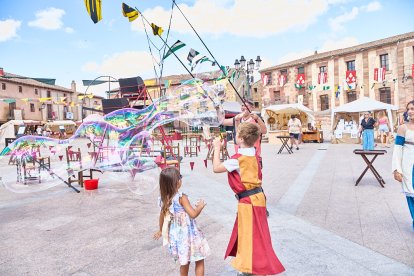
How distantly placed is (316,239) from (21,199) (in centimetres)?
557

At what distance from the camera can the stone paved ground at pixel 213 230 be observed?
2924 millimetres

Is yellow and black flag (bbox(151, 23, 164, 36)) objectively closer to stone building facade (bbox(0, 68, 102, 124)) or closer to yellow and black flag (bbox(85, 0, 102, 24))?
yellow and black flag (bbox(85, 0, 102, 24))

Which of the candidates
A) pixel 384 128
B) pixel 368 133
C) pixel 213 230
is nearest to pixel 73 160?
pixel 213 230

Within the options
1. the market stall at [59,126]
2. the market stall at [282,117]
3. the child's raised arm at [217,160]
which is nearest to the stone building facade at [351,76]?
the market stall at [282,117]

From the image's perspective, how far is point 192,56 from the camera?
957 cm

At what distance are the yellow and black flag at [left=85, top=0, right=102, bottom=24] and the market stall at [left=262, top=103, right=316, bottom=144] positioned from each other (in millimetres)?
15988

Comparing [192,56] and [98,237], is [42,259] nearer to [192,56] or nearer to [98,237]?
[98,237]

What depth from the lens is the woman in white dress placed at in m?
3.48

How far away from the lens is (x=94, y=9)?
16.1ft

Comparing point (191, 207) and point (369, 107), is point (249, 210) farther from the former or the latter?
point (369, 107)

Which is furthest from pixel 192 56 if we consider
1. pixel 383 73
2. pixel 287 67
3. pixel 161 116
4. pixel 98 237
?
pixel 287 67

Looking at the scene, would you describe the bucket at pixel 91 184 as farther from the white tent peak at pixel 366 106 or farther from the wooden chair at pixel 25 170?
the white tent peak at pixel 366 106

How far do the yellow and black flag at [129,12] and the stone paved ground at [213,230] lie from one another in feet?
11.8

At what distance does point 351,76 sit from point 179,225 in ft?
95.6
